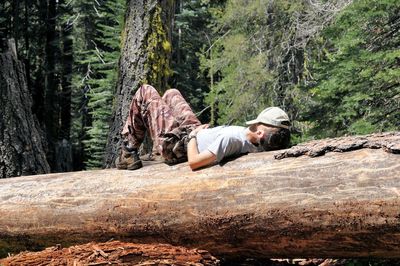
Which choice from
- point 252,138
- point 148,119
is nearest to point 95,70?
point 148,119

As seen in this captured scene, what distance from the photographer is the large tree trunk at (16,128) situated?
7.08 meters

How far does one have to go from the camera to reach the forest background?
8734 millimetres

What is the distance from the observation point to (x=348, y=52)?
8.99 metres

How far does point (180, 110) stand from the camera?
558 centimetres

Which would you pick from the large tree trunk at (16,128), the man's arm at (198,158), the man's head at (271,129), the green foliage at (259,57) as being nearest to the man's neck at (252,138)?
the man's head at (271,129)

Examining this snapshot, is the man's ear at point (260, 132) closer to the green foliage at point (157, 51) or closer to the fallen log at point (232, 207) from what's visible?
the fallen log at point (232, 207)

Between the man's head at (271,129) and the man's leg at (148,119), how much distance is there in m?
0.93

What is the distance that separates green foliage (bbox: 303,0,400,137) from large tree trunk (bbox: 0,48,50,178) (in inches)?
172

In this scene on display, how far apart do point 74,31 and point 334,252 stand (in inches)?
958

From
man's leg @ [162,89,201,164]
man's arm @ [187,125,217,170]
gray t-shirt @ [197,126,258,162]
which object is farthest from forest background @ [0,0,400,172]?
man's arm @ [187,125,217,170]

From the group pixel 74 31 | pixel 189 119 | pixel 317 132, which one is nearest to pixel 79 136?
pixel 74 31

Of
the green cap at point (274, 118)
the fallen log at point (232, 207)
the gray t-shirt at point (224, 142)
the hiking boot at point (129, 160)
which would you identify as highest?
the green cap at point (274, 118)

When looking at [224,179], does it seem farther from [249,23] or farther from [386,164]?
[249,23]

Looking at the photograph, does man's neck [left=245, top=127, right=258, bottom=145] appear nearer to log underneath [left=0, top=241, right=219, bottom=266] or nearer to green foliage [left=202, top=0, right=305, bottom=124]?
log underneath [left=0, top=241, right=219, bottom=266]
